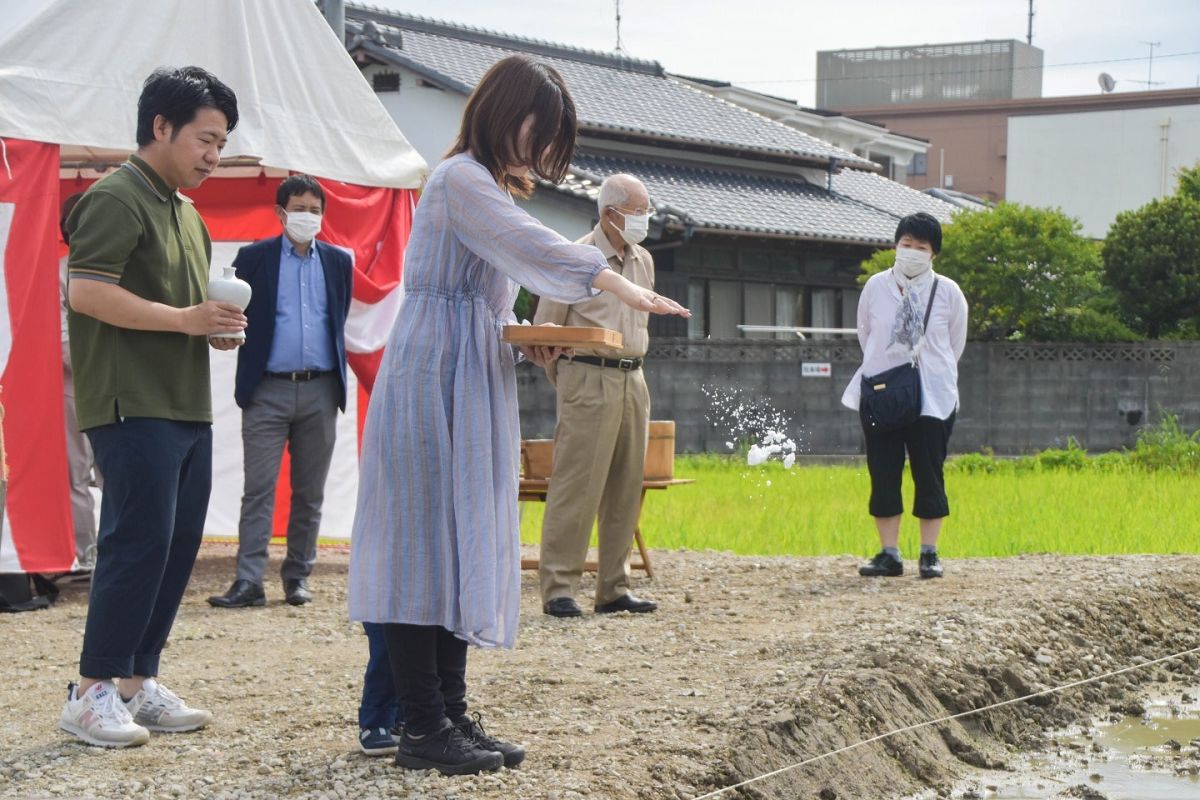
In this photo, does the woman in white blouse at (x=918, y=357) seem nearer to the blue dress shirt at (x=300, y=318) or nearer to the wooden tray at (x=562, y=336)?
Result: the blue dress shirt at (x=300, y=318)

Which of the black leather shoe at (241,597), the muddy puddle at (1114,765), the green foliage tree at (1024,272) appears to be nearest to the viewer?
the muddy puddle at (1114,765)

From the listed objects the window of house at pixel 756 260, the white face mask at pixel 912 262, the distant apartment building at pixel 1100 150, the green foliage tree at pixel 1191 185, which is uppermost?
the distant apartment building at pixel 1100 150

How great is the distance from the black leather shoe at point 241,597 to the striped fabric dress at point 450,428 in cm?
358

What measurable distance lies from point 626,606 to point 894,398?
6.05ft

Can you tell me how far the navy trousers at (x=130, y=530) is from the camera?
412 cm

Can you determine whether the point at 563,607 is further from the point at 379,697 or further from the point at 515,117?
the point at 515,117

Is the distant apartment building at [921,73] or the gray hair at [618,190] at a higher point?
the distant apartment building at [921,73]

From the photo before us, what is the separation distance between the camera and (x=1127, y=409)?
66.5ft

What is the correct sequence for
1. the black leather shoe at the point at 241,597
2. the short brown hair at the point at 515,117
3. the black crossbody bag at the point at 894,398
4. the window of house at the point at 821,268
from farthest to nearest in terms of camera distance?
the window of house at the point at 821,268
the black crossbody bag at the point at 894,398
the black leather shoe at the point at 241,597
the short brown hair at the point at 515,117

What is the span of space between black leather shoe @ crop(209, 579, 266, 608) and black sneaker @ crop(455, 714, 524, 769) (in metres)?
3.53

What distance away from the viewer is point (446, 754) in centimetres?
379

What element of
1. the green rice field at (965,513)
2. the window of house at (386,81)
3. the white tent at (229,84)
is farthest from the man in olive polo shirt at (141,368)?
the window of house at (386,81)

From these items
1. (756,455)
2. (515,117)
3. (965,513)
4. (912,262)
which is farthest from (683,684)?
(756,455)

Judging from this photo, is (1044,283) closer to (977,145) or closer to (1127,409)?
(1127,409)
